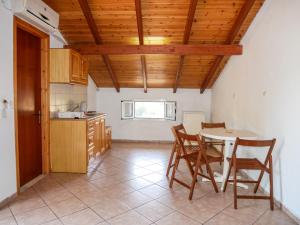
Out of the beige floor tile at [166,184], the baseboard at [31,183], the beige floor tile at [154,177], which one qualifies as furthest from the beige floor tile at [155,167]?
the baseboard at [31,183]

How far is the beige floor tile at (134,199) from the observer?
2.69m

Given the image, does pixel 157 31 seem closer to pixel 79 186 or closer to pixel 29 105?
pixel 29 105

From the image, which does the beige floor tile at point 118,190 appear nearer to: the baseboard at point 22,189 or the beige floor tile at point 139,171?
the beige floor tile at point 139,171

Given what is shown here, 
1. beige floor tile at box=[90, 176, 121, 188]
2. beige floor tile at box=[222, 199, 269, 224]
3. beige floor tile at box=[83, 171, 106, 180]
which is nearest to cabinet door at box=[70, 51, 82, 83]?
beige floor tile at box=[83, 171, 106, 180]

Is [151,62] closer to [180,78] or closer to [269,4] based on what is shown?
[180,78]

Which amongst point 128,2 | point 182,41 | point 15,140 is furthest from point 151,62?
point 15,140

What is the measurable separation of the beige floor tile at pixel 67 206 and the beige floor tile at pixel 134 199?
48cm

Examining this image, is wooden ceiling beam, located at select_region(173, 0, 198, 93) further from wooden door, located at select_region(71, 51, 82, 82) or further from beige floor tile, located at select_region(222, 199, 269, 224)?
beige floor tile, located at select_region(222, 199, 269, 224)

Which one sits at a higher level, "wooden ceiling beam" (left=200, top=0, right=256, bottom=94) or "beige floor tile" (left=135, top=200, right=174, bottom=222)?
"wooden ceiling beam" (left=200, top=0, right=256, bottom=94)

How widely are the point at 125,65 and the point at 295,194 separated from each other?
3821 millimetres

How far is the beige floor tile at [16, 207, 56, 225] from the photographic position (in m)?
2.28

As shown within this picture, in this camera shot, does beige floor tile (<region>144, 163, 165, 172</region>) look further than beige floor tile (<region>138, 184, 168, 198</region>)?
Yes

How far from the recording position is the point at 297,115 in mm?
2393

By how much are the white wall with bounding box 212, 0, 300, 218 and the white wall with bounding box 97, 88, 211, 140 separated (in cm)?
206
